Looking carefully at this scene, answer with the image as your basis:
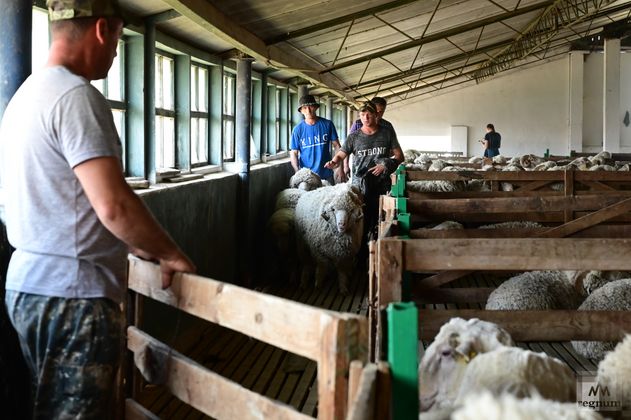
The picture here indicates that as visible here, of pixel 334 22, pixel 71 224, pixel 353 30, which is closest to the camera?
pixel 71 224

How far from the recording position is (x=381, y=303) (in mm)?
2932

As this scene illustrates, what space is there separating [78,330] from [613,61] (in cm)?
2155

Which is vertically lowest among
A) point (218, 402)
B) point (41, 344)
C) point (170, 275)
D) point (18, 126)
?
point (218, 402)

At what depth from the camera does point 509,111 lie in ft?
90.8

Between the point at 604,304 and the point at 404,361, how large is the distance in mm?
2800

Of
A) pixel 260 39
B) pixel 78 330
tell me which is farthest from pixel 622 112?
pixel 78 330

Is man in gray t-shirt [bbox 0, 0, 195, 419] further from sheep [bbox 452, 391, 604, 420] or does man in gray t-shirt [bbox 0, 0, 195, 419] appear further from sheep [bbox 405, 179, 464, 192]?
sheep [bbox 405, 179, 464, 192]

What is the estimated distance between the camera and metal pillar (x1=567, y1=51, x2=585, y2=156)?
26.0m

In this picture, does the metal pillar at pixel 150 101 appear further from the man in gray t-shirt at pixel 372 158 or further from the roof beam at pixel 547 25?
the roof beam at pixel 547 25

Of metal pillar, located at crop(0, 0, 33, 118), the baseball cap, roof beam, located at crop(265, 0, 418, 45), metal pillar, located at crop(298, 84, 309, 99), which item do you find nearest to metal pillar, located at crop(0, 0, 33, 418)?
metal pillar, located at crop(0, 0, 33, 118)

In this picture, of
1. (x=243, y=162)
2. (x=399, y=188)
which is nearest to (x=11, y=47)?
(x=399, y=188)

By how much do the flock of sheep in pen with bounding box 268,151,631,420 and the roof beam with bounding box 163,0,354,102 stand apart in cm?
155

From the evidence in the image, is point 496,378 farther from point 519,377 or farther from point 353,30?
point 353,30

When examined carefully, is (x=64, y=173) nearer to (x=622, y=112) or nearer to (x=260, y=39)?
(x=260, y=39)
